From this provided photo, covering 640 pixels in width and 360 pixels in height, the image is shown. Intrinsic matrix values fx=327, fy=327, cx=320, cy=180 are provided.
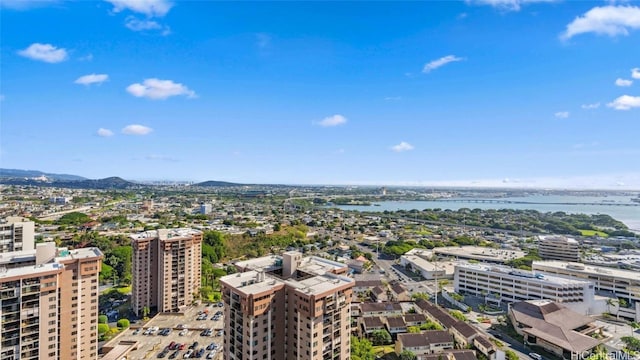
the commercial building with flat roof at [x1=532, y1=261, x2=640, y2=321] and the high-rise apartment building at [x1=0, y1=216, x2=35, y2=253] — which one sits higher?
the high-rise apartment building at [x1=0, y1=216, x2=35, y2=253]

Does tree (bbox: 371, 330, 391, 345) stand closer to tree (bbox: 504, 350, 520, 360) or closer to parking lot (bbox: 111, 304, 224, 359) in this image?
tree (bbox: 504, 350, 520, 360)

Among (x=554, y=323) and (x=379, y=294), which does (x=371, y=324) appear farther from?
(x=554, y=323)

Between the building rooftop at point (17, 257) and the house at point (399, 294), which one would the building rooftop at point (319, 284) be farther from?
the house at point (399, 294)

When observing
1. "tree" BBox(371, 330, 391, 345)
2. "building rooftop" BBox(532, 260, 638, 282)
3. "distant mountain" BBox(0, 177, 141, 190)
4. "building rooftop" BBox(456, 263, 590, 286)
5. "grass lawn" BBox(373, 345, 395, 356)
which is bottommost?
"grass lawn" BBox(373, 345, 395, 356)

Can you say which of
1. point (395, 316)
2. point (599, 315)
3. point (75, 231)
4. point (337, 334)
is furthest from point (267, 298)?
point (75, 231)

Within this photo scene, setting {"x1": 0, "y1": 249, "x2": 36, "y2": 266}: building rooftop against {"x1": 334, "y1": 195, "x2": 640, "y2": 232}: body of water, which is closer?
{"x1": 0, "y1": 249, "x2": 36, "y2": 266}: building rooftop

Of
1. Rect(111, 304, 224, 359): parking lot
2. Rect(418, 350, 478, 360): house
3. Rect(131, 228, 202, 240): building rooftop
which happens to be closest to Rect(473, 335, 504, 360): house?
Rect(418, 350, 478, 360): house

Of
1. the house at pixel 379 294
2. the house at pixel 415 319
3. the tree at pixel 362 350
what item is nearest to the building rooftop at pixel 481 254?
the house at pixel 379 294

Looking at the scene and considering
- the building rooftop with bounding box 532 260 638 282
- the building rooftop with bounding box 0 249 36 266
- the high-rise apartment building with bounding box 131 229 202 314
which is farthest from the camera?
the building rooftop with bounding box 532 260 638 282

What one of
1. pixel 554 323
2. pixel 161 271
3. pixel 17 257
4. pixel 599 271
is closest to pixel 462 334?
pixel 554 323

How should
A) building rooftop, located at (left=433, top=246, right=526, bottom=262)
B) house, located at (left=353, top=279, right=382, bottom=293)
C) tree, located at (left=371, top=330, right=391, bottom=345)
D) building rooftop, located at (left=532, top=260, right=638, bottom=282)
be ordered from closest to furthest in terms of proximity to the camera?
1. tree, located at (left=371, top=330, right=391, bottom=345)
2. building rooftop, located at (left=532, top=260, right=638, bottom=282)
3. house, located at (left=353, top=279, right=382, bottom=293)
4. building rooftop, located at (left=433, top=246, right=526, bottom=262)
